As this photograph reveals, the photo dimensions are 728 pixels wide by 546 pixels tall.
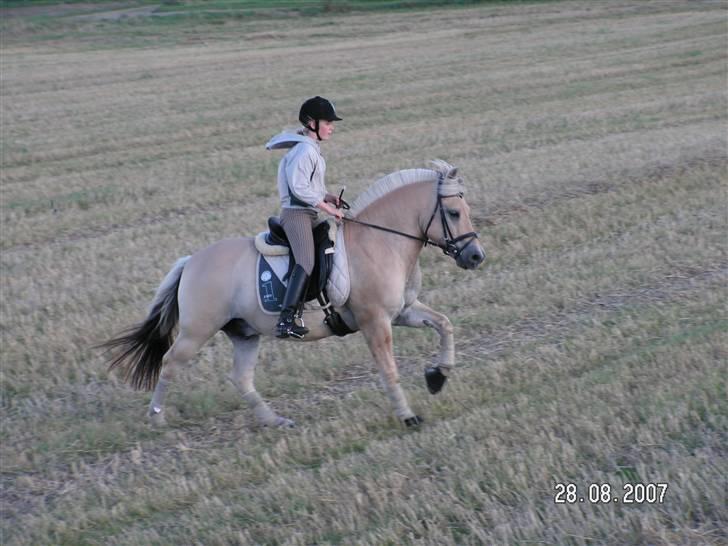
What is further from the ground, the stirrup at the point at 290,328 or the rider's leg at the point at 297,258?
the rider's leg at the point at 297,258

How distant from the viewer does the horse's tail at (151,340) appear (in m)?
7.70

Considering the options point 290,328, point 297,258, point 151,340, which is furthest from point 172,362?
point 297,258

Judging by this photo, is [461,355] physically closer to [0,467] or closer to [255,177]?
[0,467]

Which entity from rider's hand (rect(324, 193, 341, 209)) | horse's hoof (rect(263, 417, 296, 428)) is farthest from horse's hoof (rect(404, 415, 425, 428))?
rider's hand (rect(324, 193, 341, 209))

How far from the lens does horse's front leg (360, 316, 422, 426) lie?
707cm

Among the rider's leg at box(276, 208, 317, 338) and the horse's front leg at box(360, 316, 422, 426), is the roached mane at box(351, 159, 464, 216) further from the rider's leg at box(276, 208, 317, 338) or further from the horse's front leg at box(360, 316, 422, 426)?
the horse's front leg at box(360, 316, 422, 426)

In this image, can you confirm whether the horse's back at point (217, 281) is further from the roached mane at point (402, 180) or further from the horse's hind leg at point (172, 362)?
the roached mane at point (402, 180)

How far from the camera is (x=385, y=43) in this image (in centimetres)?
3725

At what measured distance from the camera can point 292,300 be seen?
6.98m

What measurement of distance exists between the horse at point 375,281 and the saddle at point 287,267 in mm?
85

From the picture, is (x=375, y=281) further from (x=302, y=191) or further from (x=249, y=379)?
(x=249, y=379)

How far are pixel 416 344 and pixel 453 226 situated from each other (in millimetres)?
2069

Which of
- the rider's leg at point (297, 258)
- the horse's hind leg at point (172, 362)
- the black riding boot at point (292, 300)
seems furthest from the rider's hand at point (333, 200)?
the horse's hind leg at point (172, 362)

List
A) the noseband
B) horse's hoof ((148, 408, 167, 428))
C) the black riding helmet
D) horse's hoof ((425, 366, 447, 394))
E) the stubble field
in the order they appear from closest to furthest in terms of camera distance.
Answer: the stubble field < the black riding helmet < the noseband < horse's hoof ((425, 366, 447, 394)) < horse's hoof ((148, 408, 167, 428))
